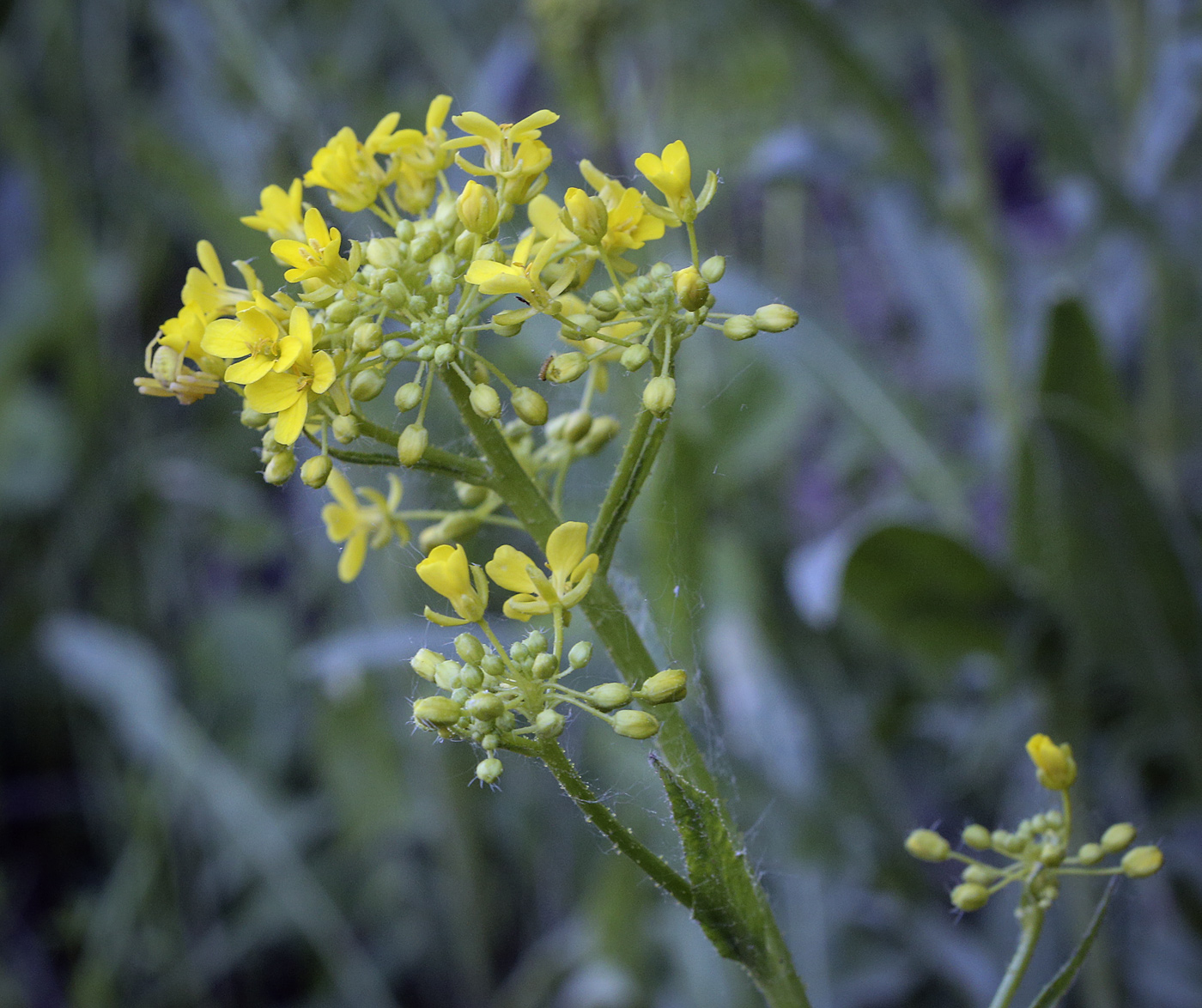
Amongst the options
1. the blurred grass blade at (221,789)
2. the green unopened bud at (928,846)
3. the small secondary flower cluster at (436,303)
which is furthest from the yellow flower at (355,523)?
the blurred grass blade at (221,789)

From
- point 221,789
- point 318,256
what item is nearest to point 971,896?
point 318,256

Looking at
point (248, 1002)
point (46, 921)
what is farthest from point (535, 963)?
point (46, 921)

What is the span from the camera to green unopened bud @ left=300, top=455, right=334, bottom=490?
43 centimetres

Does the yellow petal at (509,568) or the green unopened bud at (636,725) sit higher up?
the yellow petal at (509,568)

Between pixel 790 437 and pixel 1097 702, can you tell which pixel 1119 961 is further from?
pixel 790 437

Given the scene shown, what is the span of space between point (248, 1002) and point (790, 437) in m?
1.21

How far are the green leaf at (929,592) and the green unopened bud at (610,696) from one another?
2.08 ft

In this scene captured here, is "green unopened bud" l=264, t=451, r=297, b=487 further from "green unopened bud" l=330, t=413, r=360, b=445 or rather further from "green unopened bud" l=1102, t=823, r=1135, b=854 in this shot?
"green unopened bud" l=1102, t=823, r=1135, b=854

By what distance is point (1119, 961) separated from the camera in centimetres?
107

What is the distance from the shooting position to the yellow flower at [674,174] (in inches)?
16.8

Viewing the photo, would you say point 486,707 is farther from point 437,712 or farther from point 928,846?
point 928,846

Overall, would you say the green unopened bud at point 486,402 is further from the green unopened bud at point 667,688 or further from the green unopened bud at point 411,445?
the green unopened bud at point 667,688

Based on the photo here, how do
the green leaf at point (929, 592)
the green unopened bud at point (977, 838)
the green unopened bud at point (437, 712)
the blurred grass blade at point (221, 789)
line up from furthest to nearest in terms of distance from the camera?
the blurred grass blade at point (221, 789)
the green leaf at point (929, 592)
the green unopened bud at point (977, 838)
the green unopened bud at point (437, 712)

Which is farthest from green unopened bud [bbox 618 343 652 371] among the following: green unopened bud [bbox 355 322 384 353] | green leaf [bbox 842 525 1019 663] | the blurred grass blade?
the blurred grass blade
